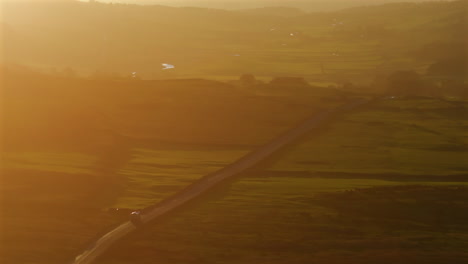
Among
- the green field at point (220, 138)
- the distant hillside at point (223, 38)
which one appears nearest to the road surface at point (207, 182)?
the green field at point (220, 138)

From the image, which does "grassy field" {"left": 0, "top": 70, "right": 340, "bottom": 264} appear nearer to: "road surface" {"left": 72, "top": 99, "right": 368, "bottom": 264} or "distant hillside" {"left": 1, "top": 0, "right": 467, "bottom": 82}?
"road surface" {"left": 72, "top": 99, "right": 368, "bottom": 264}

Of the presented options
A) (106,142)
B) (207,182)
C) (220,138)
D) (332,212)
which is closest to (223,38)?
(220,138)

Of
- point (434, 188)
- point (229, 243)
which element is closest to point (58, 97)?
point (229, 243)

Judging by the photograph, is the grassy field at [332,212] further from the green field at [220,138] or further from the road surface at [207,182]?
the road surface at [207,182]

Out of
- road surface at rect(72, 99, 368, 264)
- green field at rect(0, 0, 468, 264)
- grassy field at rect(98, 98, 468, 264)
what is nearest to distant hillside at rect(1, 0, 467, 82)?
green field at rect(0, 0, 468, 264)

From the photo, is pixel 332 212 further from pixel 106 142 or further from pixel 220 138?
pixel 106 142
